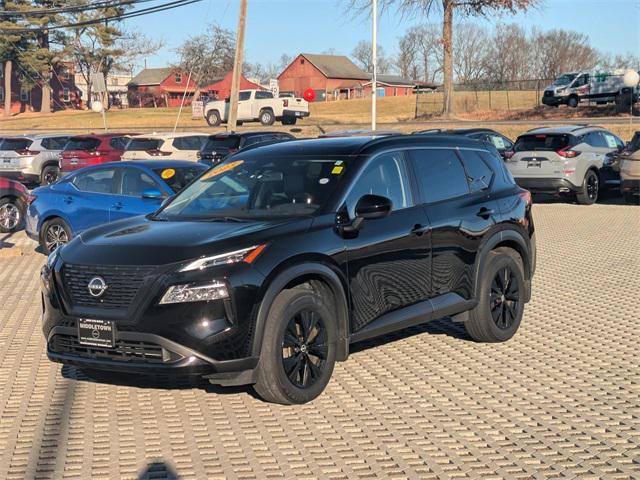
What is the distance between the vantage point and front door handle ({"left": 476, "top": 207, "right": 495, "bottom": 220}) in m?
7.72

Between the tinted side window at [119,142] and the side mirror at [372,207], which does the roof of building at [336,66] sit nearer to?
the tinted side window at [119,142]

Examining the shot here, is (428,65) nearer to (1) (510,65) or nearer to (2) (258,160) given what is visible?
(1) (510,65)

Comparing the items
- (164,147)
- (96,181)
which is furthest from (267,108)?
(96,181)

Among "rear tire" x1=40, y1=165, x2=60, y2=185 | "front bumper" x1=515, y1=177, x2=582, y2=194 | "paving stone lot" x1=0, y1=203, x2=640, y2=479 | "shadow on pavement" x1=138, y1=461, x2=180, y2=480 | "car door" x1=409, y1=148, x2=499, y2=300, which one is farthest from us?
"rear tire" x1=40, y1=165, x2=60, y2=185

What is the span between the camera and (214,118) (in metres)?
47.8

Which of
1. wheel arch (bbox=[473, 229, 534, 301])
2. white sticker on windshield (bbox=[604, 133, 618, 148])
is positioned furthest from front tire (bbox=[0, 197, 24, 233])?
white sticker on windshield (bbox=[604, 133, 618, 148])

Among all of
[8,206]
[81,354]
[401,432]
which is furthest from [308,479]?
[8,206]

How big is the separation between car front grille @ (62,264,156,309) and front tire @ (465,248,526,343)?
3.22 metres

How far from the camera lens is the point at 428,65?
449ft

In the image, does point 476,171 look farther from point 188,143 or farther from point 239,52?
point 239,52

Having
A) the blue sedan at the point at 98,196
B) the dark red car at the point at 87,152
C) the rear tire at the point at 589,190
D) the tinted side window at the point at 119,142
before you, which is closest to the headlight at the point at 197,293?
the blue sedan at the point at 98,196

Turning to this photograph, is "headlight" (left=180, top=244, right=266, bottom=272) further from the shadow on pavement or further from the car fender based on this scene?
the shadow on pavement

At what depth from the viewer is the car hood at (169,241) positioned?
5.74 m

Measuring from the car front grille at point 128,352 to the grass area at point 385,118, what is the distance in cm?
3081
